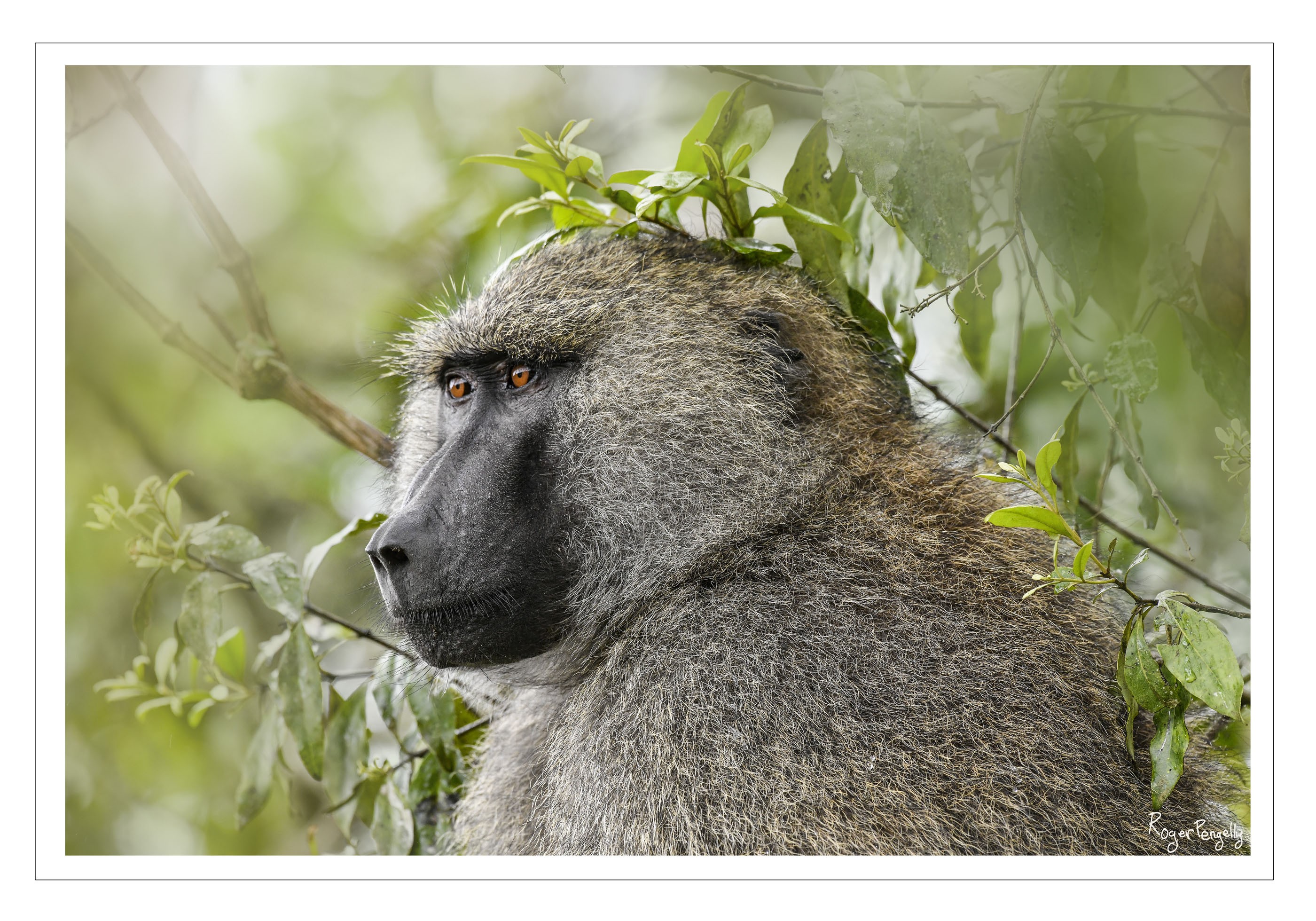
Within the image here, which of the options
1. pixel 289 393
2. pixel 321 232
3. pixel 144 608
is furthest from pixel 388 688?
pixel 321 232

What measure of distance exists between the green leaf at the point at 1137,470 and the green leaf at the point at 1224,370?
7.4 inches

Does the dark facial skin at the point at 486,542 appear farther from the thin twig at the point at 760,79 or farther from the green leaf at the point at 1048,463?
the green leaf at the point at 1048,463

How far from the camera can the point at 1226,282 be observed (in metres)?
2.29

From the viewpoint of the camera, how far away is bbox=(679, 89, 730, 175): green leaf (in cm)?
226

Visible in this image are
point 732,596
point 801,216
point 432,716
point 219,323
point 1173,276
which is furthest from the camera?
point 219,323

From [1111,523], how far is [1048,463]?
715 mm

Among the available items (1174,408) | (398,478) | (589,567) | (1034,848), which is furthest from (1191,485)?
(398,478)

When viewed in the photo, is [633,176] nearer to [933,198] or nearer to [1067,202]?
[933,198]

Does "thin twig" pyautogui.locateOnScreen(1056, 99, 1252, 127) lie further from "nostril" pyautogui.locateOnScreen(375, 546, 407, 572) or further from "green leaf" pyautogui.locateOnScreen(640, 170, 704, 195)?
"nostril" pyautogui.locateOnScreen(375, 546, 407, 572)

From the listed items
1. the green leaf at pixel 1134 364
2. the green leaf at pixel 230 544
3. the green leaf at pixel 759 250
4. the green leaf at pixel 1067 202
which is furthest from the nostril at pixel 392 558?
the green leaf at pixel 1134 364

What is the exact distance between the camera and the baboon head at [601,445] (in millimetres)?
2004

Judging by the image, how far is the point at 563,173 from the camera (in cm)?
225
